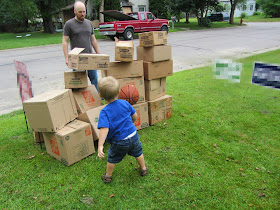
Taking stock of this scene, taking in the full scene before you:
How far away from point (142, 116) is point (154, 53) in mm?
1137

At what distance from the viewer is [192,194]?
8.64 feet

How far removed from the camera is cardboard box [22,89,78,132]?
3.05 metres

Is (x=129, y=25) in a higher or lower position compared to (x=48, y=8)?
lower

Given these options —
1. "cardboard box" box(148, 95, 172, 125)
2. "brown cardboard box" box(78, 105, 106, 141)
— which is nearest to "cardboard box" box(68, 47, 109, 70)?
"brown cardboard box" box(78, 105, 106, 141)

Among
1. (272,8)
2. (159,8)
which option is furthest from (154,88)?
(272,8)

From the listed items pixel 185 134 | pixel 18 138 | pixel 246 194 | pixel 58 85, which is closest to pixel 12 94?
pixel 58 85

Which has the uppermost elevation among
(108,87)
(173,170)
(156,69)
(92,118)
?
(108,87)

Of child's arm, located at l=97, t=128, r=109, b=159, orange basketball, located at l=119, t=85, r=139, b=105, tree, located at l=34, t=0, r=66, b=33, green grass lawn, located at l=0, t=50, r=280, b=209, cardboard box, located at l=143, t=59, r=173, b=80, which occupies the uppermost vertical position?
tree, located at l=34, t=0, r=66, b=33

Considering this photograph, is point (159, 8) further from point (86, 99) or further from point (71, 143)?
point (71, 143)

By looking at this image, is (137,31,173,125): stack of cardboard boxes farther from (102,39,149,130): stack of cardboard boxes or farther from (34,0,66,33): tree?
(34,0,66,33): tree

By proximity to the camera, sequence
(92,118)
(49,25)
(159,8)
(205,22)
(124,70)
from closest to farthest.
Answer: (92,118) < (124,70) < (49,25) < (205,22) < (159,8)

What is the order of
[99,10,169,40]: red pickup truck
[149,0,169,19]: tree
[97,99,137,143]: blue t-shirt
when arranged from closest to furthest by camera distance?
[97,99,137,143]: blue t-shirt, [99,10,169,40]: red pickup truck, [149,0,169,19]: tree

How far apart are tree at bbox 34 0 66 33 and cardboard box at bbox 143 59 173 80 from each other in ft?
73.0

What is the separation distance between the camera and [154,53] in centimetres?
414
